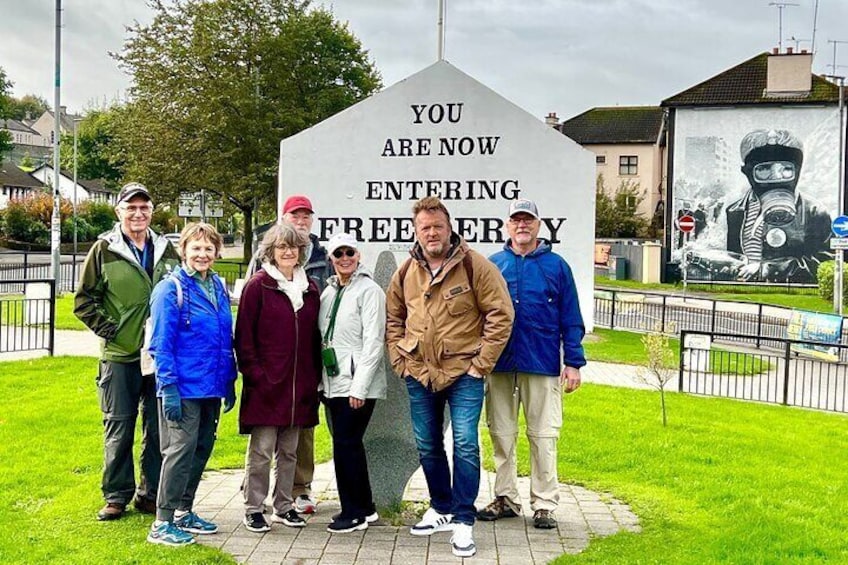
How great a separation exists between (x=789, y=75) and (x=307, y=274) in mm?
39561

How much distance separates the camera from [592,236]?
21.8 feet

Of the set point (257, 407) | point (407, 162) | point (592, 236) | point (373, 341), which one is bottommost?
point (257, 407)

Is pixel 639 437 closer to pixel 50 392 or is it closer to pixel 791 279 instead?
pixel 50 392

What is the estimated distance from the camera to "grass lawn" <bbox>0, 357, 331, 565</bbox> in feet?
17.0

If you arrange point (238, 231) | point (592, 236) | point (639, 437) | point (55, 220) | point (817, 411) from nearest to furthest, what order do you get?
point (592, 236), point (639, 437), point (817, 411), point (55, 220), point (238, 231)

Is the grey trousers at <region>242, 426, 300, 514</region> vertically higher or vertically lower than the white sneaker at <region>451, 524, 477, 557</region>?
higher

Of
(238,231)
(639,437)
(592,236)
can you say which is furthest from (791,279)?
(238,231)

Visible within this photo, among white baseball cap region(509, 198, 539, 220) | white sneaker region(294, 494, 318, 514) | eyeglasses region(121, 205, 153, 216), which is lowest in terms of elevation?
white sneaker region(294, 494, 318, 514)

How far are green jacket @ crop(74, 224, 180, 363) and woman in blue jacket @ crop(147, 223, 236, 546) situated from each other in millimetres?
463

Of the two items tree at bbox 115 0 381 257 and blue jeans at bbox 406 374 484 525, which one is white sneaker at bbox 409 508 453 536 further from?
tree at bbox 115 0 381 257

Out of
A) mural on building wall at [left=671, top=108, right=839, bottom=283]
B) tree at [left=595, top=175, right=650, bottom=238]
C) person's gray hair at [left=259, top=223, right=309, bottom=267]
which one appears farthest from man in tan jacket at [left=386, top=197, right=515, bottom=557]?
tree at [left=595, top=175, right=650, bottom=238]

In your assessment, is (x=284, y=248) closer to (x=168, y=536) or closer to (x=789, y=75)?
(x=168, y=536)

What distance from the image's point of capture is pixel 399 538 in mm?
5668

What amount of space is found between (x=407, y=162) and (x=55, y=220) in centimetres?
1988
